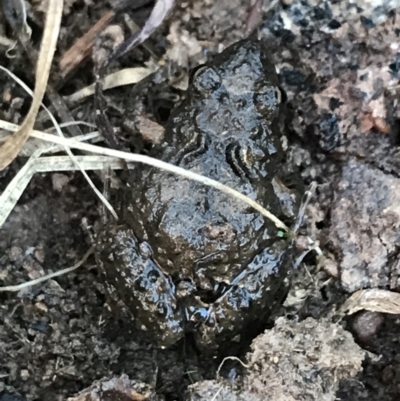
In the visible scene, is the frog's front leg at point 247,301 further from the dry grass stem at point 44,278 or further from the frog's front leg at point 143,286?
the dry grass stem at point 44,278

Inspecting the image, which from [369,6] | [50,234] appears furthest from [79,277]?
[369,6]

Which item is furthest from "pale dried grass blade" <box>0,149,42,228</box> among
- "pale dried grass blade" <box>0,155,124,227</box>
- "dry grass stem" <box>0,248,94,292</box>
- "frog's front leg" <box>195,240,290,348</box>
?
"frog's front leg" <box>195,240,290,348</box>

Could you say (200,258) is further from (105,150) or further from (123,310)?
(105,150)

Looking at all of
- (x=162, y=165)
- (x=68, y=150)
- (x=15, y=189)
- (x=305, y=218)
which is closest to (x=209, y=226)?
(x=162, y=165)

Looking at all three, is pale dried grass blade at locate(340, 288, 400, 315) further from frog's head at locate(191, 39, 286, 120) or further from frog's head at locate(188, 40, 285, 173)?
frog's head at locate(191, 39, 286, 120)

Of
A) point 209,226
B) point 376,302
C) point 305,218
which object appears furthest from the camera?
point 305,218

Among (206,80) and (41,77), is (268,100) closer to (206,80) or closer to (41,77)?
(206,80)
